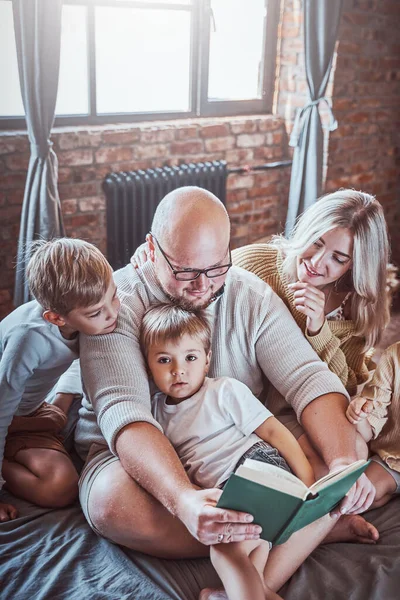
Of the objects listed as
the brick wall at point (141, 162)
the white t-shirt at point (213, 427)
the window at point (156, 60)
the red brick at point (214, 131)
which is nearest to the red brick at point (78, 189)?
the brick wall at point (141, 162)

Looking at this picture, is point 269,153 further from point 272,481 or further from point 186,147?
point 272,481

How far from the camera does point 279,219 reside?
4.58 metres

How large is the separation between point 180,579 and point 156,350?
1.81 ft

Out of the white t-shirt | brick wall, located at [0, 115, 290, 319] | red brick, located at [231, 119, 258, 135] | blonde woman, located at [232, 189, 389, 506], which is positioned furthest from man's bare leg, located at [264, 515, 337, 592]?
red brick, located at [231, 119, 258, 135]

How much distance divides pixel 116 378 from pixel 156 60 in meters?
2.67

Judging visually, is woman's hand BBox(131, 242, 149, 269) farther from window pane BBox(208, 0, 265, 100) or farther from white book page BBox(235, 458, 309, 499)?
window pane BBox(208, 0, 265, 100)

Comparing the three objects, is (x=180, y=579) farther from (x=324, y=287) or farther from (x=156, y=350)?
(x=324, y=287)

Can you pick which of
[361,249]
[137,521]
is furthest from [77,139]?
[137,521]

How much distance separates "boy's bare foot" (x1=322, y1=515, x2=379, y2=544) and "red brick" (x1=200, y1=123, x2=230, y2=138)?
274cm

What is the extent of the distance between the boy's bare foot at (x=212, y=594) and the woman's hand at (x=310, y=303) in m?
0.85

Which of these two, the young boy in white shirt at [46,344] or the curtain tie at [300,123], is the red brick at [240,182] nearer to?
the curtain tie at [300,123]

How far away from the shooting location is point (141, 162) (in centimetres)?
368

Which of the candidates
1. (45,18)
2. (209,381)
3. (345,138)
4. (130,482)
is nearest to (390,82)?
(345,138)

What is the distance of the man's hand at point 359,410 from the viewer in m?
1.73
